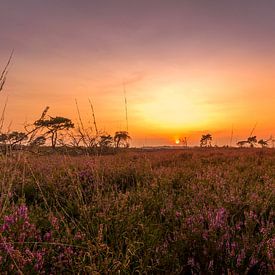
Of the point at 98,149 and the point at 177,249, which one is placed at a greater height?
the point at 98,149

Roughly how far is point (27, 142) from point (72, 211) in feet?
4.41

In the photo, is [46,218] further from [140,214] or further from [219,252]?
[219,252]

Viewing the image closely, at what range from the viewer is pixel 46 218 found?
13.2 ft

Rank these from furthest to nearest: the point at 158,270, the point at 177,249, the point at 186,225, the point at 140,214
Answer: the point at 140,214, the point at 186,225, the point at 177,249, the point at 158,270

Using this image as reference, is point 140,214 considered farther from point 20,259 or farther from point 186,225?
point 20,259

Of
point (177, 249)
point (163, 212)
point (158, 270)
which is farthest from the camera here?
point (163, 212)

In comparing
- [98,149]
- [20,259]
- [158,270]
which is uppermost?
[98,149]

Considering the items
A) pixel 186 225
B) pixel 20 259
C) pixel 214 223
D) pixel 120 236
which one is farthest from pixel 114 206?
pixel 20 259

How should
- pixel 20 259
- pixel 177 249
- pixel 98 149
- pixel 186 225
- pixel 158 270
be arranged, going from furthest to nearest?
1. pixel 98 149
2. pixel 186 225
3. pixel 177 249
4. pixel 158 270
5. pixel 20 259

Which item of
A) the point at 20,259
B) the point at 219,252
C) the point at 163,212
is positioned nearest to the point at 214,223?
the point at 219,252

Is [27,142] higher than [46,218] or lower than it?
higher

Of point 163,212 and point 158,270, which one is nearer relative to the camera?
point 158,270

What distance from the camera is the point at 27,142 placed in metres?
3.55

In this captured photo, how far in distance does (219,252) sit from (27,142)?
6.53ft
